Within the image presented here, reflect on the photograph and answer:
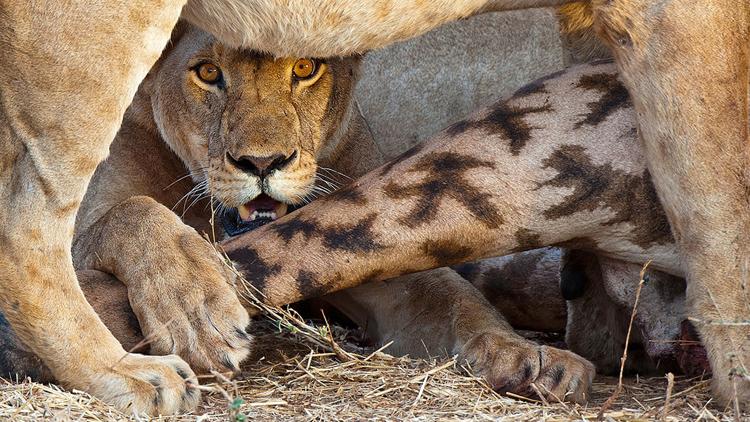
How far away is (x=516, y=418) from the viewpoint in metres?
2.42

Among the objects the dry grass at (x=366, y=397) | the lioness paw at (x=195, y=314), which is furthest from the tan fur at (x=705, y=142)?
the lioness paw at (x=195, y=314)

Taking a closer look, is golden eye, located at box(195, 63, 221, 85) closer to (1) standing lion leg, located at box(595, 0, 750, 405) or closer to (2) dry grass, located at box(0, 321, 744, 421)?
(2) dry grass, located at box(0, 321, 744, 421)

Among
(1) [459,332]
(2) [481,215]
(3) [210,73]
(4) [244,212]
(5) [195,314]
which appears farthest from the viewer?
(3) [210,73]

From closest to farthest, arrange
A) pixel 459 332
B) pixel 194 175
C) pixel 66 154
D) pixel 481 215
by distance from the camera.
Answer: pixel 66 154 < pixel 481 215 < pixel 459 332 < pixel 194 175

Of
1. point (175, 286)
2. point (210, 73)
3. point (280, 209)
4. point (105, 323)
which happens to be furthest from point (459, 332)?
point (210, 73)

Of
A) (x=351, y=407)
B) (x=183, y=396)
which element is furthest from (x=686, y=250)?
(x=183, y=396)

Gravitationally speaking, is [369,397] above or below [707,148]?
below

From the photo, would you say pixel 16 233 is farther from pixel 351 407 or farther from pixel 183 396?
pixel 351 407

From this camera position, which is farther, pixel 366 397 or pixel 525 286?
pixel 525 286

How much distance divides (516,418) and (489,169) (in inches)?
26.3

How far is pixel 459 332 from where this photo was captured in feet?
9.89

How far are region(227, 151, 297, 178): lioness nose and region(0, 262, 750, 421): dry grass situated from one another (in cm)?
42

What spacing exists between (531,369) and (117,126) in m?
0.99

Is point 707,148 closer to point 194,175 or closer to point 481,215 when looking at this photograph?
point 481,215
